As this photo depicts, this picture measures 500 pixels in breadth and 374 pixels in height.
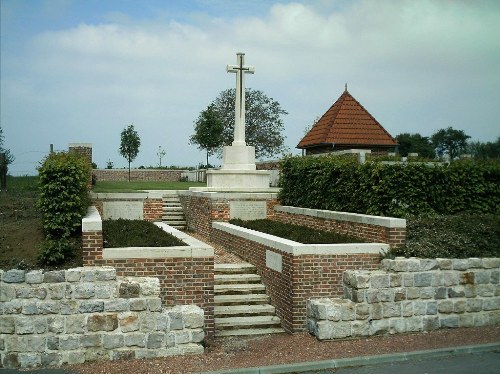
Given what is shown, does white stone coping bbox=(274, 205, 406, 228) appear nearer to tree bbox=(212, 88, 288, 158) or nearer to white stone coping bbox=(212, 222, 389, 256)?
white stone coping bbox=(212, 222, 389, 256)

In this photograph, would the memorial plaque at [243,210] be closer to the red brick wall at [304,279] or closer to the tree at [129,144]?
the red brick wall at [304,279]

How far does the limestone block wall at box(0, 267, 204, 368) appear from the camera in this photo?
7.89 meters

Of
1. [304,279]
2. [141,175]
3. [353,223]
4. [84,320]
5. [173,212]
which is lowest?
[84,320]

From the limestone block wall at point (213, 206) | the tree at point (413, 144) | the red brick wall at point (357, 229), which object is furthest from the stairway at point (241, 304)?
the tree at point (413, 144)

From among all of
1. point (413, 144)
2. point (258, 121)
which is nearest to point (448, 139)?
point (413, 144)

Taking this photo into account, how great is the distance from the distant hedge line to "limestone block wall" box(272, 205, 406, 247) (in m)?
0.50

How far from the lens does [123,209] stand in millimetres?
16000

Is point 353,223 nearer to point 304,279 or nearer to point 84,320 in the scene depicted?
point 304,279

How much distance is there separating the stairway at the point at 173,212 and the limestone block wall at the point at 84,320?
385 inches

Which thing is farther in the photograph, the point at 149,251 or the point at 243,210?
the point at 243,210

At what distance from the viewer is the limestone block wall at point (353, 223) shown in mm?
10047

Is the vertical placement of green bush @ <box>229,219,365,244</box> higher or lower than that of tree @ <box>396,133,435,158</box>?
lower

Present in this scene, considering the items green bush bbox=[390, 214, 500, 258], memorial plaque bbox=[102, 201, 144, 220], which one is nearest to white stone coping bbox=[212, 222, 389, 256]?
green bush bbox=[390, 214, 500, 258]

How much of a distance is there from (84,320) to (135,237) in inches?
97.2
